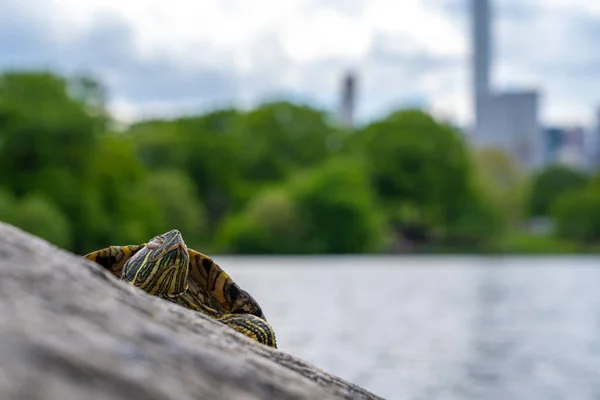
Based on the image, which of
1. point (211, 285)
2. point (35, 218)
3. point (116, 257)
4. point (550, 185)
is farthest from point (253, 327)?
point (550, 185)

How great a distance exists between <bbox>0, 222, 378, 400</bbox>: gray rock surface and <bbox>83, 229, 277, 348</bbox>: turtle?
1.41 meters

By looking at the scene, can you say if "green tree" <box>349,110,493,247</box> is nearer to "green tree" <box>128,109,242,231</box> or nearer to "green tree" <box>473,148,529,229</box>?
"green tree" <box>473,148,529,229</box>

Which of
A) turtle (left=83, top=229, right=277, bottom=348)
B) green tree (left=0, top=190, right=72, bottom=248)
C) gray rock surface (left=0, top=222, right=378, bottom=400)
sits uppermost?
green tree (left=0, top=190, right=72, bottom=248)

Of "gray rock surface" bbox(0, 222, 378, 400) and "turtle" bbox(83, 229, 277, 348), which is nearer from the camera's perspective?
"gray rock surface" bbox(0, 222, 378, 400)

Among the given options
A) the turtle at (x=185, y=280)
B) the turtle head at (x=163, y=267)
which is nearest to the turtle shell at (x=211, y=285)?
the turtle at (x=185, y=280)

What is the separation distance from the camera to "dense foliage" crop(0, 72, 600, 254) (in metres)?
70.4

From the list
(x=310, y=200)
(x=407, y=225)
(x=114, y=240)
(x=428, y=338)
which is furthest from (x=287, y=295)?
(x=407, y=225)

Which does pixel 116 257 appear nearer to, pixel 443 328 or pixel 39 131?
pixel 443 328

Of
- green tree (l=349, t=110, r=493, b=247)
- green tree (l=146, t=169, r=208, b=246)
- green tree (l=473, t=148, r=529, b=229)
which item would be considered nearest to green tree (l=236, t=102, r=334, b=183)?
green tree (l=349, t=110, r=493, b=247)

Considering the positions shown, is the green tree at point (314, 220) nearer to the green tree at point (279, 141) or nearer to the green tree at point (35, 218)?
the green tree at point (279, 141)

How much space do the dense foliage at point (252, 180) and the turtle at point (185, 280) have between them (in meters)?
60.6

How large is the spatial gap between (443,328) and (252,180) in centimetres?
Result: 7808

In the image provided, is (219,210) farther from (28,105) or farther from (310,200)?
(28,105)

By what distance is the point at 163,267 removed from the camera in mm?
4637
